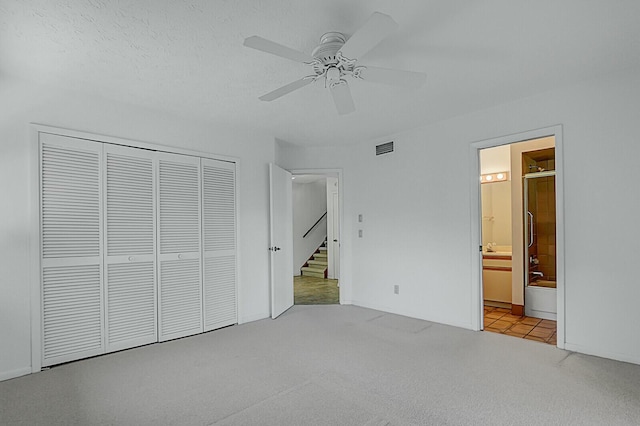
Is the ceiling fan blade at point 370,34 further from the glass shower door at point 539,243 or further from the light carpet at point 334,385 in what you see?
the glass shower door at point 539,243

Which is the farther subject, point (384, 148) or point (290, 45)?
point (384, 148)

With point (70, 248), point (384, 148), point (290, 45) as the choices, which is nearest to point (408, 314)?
point (384, 148)

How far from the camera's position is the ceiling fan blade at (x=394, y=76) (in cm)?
229

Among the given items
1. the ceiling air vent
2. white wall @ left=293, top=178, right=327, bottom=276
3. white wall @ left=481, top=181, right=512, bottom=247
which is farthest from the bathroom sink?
white wall @ left=293, top=178, right=327, bottom=276

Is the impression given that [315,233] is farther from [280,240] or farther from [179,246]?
[179,246]

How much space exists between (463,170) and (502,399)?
245 cm

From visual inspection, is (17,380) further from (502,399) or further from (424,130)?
(424,130)

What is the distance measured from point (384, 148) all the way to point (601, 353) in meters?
3.18

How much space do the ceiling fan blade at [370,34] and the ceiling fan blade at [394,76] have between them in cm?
26

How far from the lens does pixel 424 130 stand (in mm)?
4441

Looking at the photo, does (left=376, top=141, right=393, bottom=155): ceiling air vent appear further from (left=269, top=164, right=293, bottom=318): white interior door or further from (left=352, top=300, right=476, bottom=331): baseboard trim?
(left=352, top=300, right=476, bottom=331): baseboard trim

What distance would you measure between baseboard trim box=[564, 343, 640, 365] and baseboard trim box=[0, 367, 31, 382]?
4663 millimetres

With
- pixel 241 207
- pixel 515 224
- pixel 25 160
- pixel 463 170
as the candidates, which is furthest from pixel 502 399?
pixel 25 160

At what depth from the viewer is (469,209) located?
3.99 meters
